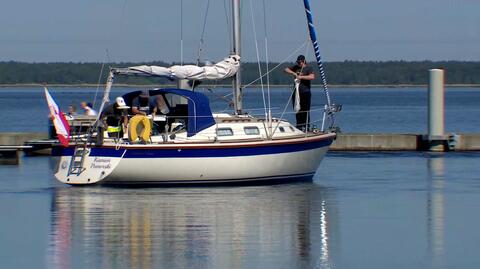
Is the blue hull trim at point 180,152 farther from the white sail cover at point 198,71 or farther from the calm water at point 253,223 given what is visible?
the white sail cover at point 198,71

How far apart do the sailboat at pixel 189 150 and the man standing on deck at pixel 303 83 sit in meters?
0.64

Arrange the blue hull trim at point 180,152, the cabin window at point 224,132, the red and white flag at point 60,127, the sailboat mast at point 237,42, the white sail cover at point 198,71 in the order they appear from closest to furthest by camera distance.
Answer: the blue hull trim at point 180,152 < the red and white flag at point 60,127 < the cabin window at point 224,132 < the white sail cover at point 198,71 < the sailboat mast at point 237,42

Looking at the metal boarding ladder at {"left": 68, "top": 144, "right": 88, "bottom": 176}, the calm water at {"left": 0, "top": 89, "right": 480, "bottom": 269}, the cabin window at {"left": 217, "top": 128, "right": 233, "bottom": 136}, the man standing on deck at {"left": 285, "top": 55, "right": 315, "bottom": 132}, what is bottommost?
the calm water at {"left": 0, "top": 89, "right": 480, "bottom": 269}

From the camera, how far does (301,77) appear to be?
96.5 ft

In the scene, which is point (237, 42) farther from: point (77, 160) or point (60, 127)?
point (77, 160)

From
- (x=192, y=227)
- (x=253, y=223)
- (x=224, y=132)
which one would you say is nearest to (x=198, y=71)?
(x=224, y=132)

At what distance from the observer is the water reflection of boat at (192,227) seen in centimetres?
1875

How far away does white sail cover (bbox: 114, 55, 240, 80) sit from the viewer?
29.2 m

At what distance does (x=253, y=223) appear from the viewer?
22422 millimetres

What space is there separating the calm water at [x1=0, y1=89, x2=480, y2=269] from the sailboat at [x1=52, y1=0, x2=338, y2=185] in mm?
312

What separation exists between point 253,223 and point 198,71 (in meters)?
7.79

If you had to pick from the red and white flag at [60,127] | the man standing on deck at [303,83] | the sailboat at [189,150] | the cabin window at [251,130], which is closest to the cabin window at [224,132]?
the sailboat at [189,150]

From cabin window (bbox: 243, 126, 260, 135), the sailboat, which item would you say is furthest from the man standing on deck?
cabin window (bbox: 243, 126, 260, 135)

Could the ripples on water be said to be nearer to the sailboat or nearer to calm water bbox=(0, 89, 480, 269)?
calm water bbox=(0, 89, 480, 269)
